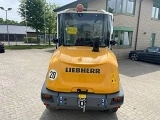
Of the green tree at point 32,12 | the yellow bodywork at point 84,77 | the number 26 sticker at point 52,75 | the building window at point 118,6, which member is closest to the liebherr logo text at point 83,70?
the yellow bodywork at point 84,77

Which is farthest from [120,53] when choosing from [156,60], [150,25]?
[150,25]

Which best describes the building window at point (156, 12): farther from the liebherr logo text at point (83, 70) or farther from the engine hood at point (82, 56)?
the liebherr logo text at point (83, 70)

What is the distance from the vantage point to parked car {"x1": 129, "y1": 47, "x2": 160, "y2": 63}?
13422mm

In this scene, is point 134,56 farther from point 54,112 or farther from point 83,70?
point 83,70

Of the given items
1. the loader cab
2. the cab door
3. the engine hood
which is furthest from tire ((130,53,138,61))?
the engine hood

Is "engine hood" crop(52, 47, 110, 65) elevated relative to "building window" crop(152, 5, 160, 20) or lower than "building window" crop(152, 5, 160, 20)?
lower

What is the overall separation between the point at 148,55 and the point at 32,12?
2156cm

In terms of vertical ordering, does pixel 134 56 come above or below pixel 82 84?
below

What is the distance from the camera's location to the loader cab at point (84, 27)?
182 inches

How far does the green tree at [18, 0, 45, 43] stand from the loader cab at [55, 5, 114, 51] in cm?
2586

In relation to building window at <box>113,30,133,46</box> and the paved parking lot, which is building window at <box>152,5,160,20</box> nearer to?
building window at <box>113,30,133,46</box>

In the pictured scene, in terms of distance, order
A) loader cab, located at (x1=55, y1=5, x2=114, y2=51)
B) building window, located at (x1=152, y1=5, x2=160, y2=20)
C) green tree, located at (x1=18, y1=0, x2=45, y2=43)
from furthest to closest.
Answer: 1. green tree, located at (x1=18, y1=0, x2=45, y2=43)
2. building window, located at (x1=152, y1=5, x2=160, y2=20)
3. loader cab, located at (x1=55, y1=5, x2=114, y2=51)

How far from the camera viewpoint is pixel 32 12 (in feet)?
94.6

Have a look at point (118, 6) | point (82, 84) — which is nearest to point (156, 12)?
point (118, 6)
